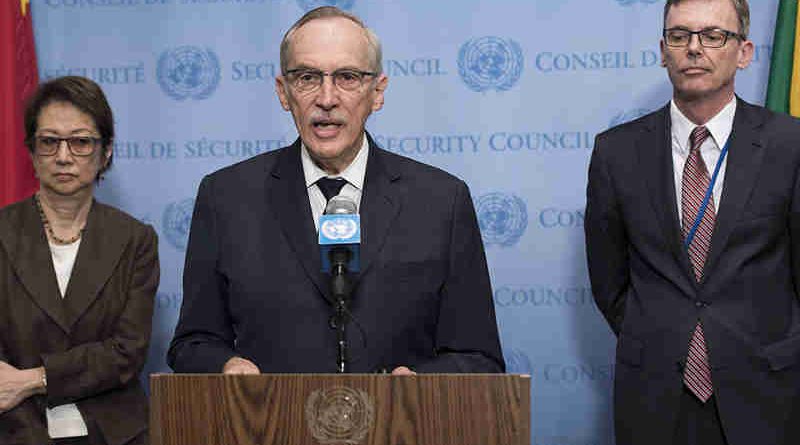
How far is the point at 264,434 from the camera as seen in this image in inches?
62.2

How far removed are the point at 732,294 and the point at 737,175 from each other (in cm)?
34

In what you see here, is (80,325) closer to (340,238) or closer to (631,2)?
(340,238)

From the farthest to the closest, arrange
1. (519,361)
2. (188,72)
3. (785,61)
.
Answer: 1. (188,72)
2. (519,361)
3. (785,61)

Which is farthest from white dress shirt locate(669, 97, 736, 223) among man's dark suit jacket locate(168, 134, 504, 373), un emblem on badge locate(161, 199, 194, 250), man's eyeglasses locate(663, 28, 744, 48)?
un emblem on badge locate(161, 199, 194, 250)

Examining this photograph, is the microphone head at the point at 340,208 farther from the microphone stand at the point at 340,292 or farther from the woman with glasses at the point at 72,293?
the woman with glasses at the point at 72,293

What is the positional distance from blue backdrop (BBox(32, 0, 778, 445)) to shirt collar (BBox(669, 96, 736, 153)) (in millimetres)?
787

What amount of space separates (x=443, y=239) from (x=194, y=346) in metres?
0.60

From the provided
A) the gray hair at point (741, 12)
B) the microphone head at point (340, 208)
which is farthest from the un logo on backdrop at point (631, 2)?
the microphone head at point (340, 208)

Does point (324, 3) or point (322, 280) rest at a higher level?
point (324, 3)

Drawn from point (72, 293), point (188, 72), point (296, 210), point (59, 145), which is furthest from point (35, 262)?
point (296, 210)

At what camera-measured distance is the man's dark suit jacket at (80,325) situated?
3018 millimetres

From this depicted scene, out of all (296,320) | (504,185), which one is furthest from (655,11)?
(296,320)

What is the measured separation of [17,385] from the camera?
3.00m

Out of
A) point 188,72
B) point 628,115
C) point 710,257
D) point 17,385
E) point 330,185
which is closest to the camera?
point 330,185
